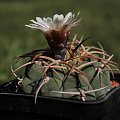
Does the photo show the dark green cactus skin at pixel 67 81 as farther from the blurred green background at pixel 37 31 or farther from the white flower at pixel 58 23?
the blurred green background at pixel 37 31

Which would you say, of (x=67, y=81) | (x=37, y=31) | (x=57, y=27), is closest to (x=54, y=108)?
(x=67, y=81)

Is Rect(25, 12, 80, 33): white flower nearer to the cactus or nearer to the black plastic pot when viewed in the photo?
the cactus

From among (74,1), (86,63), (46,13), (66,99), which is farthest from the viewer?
(74,1)

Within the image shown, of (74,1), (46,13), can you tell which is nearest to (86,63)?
(46,13)

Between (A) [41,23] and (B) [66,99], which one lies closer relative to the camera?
(B) [66,99]

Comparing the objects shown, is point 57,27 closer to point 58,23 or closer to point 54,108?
point 58,23

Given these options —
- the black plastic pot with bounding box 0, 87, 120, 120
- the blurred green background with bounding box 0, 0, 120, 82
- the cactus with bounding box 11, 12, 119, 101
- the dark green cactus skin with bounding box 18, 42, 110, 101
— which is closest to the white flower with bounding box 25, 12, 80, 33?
the cactus with bounding box 11, 12, 119, 101

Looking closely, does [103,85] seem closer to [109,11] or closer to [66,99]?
[66,99]
